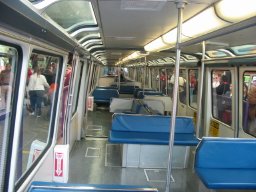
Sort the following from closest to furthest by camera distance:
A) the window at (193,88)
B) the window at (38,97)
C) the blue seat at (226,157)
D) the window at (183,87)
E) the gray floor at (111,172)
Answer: the window at (38,97), the blue seat at (226,157), the gray floor at (111,172), the window at (193,88), the window at (183,87)

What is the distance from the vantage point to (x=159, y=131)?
566 centimetres

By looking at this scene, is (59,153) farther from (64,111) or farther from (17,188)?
(64,111)

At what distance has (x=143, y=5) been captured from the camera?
8.59 ft

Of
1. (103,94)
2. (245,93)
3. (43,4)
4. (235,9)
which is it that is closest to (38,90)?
(43,4)

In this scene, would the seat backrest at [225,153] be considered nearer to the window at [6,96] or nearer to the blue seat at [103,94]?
the window at [6,96]

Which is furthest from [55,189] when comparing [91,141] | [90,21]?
[91,141]

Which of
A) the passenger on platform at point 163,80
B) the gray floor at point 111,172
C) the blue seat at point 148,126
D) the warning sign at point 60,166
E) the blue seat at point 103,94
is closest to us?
the warning sign at point 60,166

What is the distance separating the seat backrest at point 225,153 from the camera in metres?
3.80

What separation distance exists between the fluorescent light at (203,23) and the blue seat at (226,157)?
1.37m

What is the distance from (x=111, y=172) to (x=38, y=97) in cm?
219

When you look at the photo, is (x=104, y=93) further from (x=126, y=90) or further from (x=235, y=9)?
(x=235, y=9)

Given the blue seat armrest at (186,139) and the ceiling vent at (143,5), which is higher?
the ceiling vent at (143,5)

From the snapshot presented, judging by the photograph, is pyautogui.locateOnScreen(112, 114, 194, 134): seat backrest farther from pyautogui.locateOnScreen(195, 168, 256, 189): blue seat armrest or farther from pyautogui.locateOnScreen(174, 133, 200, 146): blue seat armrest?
pyautogui.locateOnScreen(195, 168, 256, 189): blue seat armrest

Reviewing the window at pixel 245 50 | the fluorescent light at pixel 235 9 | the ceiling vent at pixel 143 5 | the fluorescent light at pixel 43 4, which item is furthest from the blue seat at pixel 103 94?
the fluorescent light at pixel 43 4
